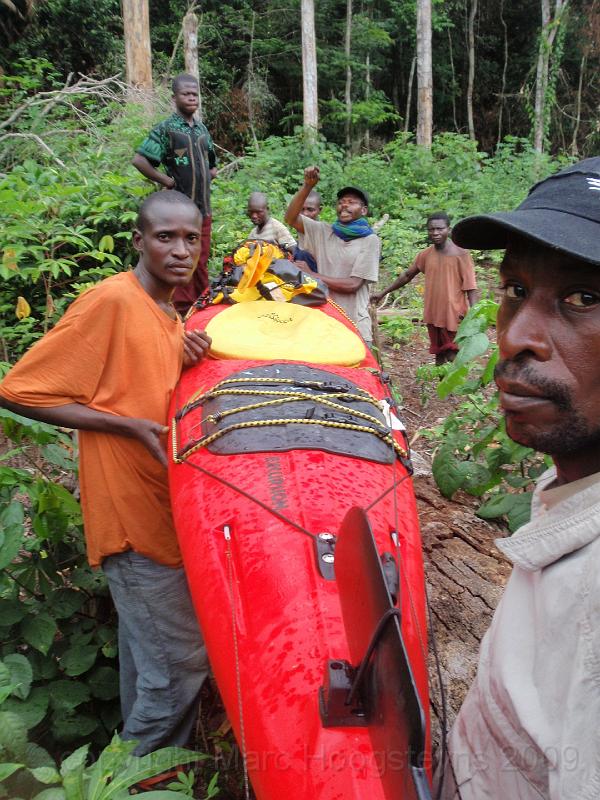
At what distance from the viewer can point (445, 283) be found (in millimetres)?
5832

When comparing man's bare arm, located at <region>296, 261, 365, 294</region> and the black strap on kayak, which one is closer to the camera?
the black strap on kayak

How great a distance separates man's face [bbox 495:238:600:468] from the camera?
32.8 inches

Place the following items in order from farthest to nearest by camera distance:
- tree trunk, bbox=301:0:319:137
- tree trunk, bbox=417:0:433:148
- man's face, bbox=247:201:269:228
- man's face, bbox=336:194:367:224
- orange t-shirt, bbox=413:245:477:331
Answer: tree trunk, bbox=417:0:433:148
tree trunk, bbox=301:0:319:137
orange t-shirt, bbox=413:245:477:331
man's face, bbox=247:201:269:228
man's face, bbox=336:194:367:224

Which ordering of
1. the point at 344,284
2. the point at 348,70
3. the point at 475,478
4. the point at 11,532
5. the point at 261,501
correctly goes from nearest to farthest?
the point at 261,501
the point at 11,532
the point at 475,478
the point at 344,284
the point at 348,70

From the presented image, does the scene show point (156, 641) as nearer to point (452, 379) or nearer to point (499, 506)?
point (499, 506)

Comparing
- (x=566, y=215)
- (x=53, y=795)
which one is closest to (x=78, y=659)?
(x=53, y=795)

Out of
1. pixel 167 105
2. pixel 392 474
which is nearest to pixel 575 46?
pixel 167 105

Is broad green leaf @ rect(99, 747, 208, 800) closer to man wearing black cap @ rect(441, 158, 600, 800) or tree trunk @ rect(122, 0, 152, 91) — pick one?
man wearing black cap @ rect(441, 158, 600, 800)

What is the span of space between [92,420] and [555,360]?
1.53 m

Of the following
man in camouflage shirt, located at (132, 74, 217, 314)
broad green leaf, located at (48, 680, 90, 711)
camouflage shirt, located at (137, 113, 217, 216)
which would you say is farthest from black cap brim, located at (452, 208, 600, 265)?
camouflage shirt, located at (137, 113, 217, 216)

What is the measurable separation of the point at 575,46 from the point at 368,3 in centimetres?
679

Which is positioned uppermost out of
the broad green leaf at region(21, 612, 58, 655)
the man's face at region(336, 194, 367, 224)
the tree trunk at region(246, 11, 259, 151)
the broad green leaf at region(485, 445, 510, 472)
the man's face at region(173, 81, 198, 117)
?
the tree trunk at region(246, 11, 259, 151)

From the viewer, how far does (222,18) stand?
18125 mm

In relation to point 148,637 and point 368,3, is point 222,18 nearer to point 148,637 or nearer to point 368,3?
point 368,3
